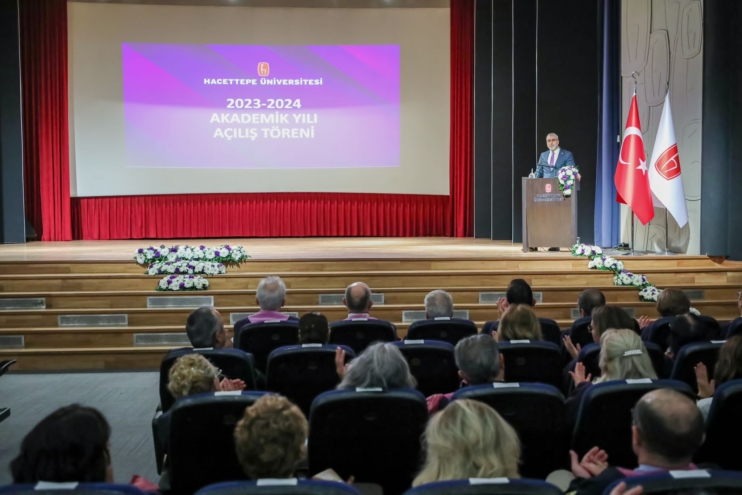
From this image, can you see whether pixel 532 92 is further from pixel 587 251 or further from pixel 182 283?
pixel 182 283

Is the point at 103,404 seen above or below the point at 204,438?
below

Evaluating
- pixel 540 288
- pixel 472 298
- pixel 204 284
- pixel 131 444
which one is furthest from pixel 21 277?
pixel 540 288

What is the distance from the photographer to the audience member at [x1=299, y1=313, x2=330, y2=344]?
12.6 feet

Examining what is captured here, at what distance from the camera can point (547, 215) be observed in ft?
29.9

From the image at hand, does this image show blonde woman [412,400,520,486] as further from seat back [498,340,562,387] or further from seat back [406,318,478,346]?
seat back [406,318,478,346]

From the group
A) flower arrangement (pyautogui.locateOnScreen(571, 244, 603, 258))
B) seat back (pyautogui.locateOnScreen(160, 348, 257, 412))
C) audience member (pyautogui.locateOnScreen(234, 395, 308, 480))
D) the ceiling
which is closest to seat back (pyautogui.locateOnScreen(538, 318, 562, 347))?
seat back (pyautogui.locateOnScreen(160, 348, 257, 412))

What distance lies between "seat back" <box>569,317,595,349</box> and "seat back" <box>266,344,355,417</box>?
1704 mm

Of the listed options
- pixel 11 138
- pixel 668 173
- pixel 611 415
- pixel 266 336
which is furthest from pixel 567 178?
pixel 11 138

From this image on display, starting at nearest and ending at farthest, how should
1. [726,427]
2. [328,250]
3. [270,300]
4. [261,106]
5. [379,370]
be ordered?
[726,427] < [379,370] < [270,300] < [328,250] < [261,106]

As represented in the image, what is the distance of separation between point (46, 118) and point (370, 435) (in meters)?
11.7

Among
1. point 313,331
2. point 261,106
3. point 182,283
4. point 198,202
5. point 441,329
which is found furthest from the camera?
point 198,202

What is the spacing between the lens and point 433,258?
27.8 feet

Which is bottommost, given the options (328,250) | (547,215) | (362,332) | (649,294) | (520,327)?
(649,294)

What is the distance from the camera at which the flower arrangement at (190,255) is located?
8.18 m
